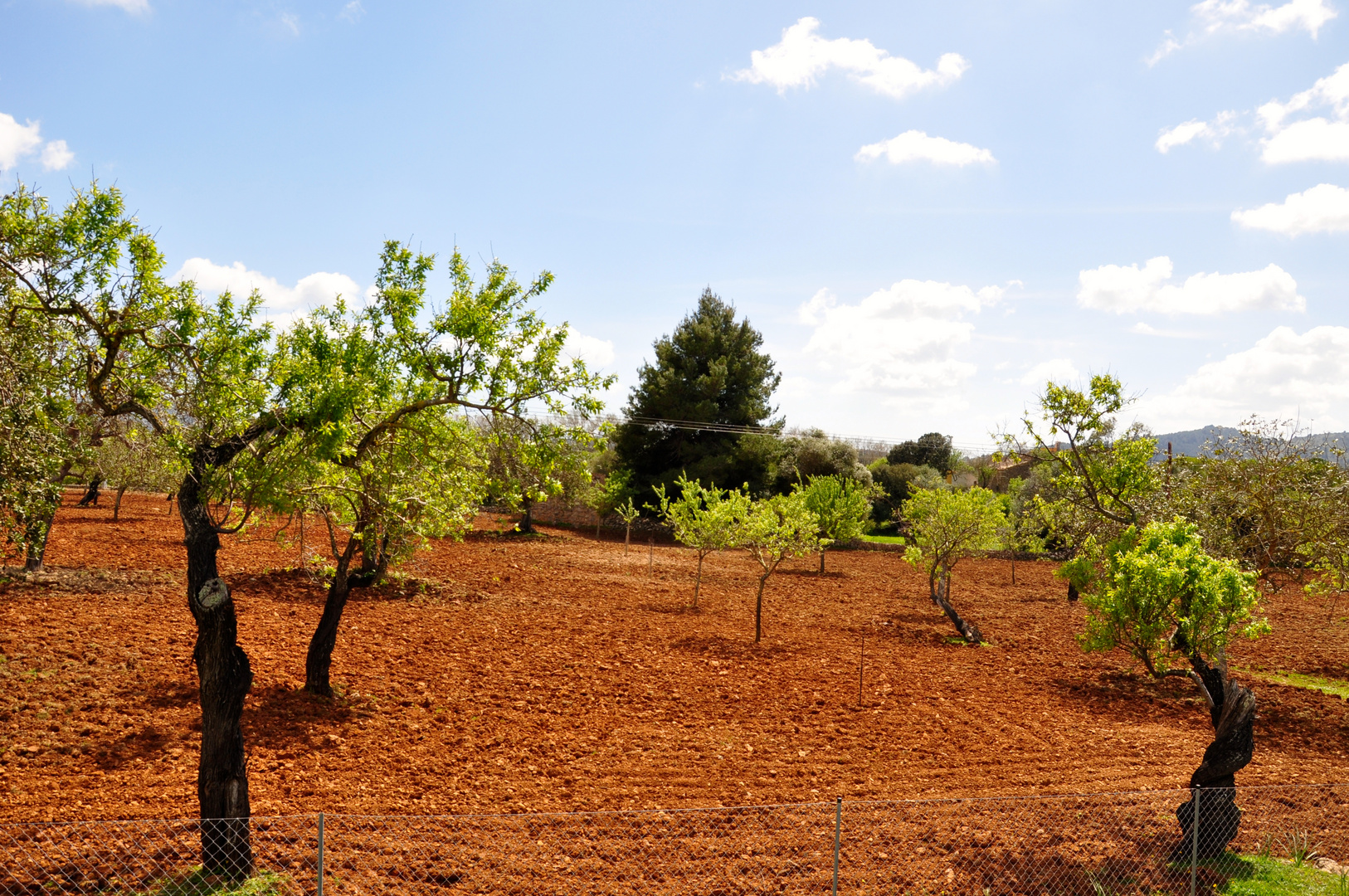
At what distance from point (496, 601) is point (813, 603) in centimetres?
904

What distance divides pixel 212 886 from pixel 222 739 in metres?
1.16

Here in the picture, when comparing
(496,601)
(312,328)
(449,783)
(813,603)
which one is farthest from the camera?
(813,603)

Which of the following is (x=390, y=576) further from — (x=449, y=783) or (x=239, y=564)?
(x=449, y=783)

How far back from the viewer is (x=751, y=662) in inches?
573

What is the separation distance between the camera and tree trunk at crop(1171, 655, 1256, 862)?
25.7 ft

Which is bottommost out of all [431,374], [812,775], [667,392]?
[812,775]

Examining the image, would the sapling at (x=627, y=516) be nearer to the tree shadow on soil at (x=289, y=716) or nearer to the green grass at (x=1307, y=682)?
the tree shadow on soil at (x=289, y=716)

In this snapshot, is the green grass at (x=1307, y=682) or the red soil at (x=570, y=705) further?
the green grass at (x=1307, y=682)

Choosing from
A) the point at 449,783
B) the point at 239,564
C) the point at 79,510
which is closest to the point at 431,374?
the point at 449,783

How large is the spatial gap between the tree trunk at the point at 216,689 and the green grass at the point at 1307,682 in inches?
693

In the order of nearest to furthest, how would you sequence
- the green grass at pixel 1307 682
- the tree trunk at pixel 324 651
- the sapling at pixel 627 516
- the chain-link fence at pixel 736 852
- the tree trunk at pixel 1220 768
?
the chain-link fence at pixel 736 852
the tree trunk at pixel 1220 768
the tree trunk at pixel 324 651
the green grass at pixel 1307 682
the sapling at pixel 627 516

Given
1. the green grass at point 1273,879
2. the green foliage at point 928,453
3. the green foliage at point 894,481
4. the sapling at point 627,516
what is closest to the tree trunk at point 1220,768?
the green grass at point 1273,879

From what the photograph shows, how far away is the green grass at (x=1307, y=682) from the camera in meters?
14.4

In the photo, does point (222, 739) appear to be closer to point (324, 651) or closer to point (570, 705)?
point (324, 651)
